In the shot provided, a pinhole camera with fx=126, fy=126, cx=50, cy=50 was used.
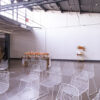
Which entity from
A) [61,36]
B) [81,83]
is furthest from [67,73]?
[61,36]

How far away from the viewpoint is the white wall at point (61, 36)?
11164mm

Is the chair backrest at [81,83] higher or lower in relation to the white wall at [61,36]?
lower

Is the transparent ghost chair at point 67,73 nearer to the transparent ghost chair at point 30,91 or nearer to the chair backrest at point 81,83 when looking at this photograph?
the transparent ghost chair at point 30,91

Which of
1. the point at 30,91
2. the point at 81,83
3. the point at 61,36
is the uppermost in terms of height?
the point at 61,36

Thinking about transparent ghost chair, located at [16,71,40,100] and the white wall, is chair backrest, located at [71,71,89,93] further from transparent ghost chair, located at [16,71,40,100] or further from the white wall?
the white wall

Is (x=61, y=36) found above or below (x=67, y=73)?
above

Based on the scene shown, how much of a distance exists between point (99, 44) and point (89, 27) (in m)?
1.75

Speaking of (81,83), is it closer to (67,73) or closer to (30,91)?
(30,91)

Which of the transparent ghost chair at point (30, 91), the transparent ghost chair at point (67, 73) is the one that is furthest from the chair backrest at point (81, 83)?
the transparent ghost chair at point (67, 73)

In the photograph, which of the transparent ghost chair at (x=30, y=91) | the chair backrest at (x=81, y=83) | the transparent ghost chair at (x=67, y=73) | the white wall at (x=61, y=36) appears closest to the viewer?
the chair backrest at (x=81, y=83)

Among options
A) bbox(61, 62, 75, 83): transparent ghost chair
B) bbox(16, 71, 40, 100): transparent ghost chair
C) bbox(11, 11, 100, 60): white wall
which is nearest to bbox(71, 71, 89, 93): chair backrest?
bbox(16, 71, 40, 100): transparent ghost chair

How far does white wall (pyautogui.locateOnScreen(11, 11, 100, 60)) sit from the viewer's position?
11164 mm

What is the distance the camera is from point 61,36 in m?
12.0

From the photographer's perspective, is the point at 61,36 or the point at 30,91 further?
the point at 61,36
